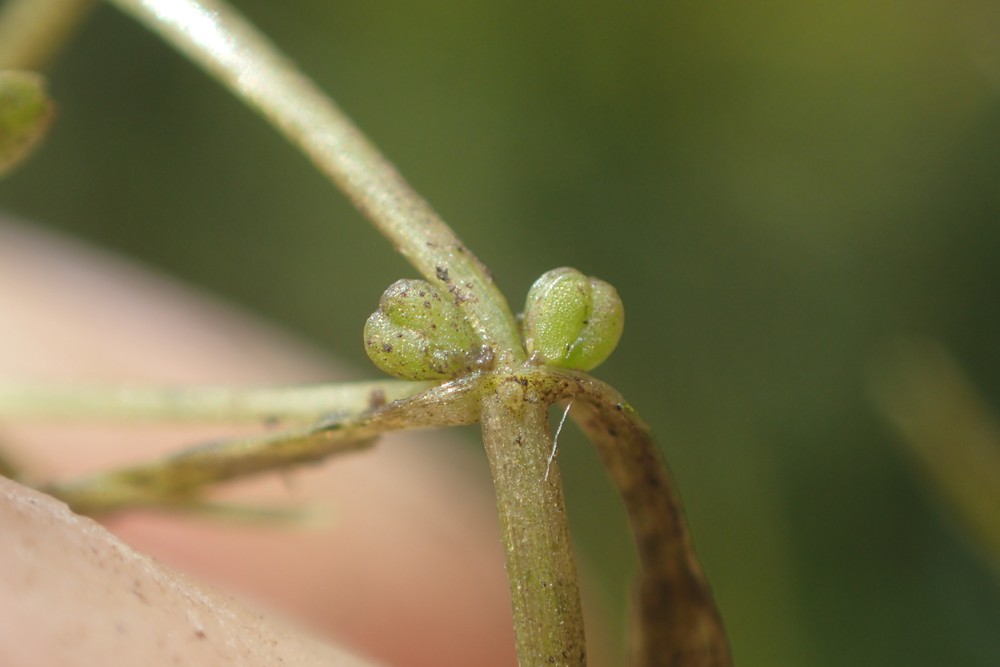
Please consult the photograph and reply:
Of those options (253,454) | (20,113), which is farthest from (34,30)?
(253,454)

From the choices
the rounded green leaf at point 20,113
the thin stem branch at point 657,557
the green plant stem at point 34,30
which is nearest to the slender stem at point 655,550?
the thin stem branch at point 657,557

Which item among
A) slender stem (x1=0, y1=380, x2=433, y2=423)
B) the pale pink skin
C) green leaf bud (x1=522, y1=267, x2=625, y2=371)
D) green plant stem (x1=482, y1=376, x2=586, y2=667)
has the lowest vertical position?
green plant stem (x1=482, y1=376, x2=586, y2=667)

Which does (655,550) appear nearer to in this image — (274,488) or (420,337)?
(420,337)

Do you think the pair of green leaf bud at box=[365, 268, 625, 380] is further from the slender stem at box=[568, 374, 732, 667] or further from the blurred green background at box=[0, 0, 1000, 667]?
the blurred green background at box=[0, 0, 1000, 667]

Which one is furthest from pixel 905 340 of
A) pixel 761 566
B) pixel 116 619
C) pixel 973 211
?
pixel 116 619

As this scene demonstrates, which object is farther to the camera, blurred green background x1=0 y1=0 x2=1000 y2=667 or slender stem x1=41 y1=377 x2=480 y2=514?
blurred green background x1=0 y1=0 x2=1000 y2=667

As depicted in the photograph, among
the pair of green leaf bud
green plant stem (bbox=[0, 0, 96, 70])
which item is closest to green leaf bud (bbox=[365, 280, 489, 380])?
the pair of green leaf bud

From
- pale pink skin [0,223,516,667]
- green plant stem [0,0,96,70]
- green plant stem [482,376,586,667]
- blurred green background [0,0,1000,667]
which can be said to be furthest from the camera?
blurred green background [0,0,1000,667]
